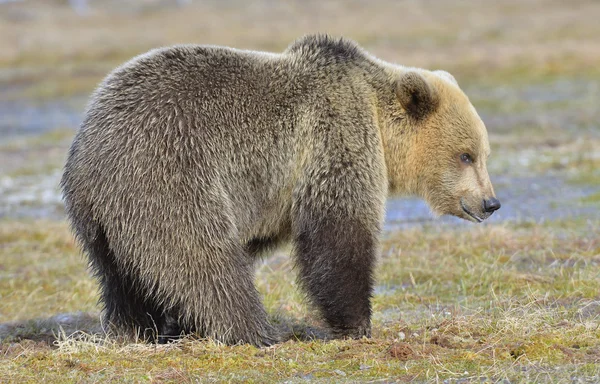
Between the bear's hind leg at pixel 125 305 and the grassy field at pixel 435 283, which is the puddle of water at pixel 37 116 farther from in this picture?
the bear's hind leg at pixel 125 305

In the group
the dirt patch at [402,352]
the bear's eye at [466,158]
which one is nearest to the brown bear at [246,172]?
A: the bear's eye at [466,158]

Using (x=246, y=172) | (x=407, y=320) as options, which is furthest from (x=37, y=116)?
(x=246, y=172)

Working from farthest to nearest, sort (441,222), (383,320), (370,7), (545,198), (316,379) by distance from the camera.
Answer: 1. (370,7)
2. (545,198)
3. (441,222)
4. (383,320)
5. (316,379)

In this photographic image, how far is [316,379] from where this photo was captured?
19.3ft

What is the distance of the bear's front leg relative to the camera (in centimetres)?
674

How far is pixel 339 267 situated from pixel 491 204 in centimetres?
146

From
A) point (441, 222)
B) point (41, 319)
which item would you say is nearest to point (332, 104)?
point (41, 319)

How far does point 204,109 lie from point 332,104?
101 centimetres

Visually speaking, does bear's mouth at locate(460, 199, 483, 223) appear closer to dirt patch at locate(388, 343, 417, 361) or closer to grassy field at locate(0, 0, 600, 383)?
grassy field at locate(0, 0, 600, 383)

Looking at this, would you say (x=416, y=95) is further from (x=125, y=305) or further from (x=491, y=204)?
(x=125, y=305)

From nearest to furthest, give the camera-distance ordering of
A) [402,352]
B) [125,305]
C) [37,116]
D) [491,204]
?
[402,352], [125,305], [491,204], [37,116]

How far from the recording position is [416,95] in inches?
283

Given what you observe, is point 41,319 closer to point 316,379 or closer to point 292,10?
point 316,379

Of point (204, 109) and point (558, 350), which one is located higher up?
point (204, 109)
